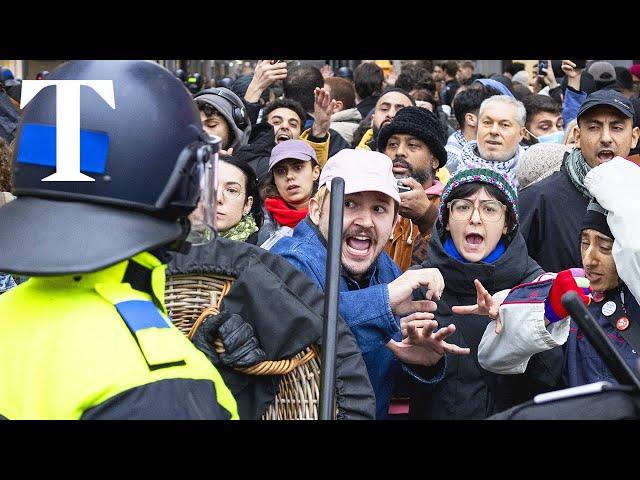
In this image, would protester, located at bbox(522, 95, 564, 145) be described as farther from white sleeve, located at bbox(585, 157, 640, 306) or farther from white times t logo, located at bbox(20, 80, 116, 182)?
white times t logo, located at bbox(20, 80, 116, 182)

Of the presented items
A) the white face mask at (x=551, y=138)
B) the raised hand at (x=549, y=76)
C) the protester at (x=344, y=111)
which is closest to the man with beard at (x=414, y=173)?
the white face mask at (x=551, y=138)

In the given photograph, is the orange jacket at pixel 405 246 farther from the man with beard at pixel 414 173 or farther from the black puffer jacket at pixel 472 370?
the black puffer jacket at pixel 472 370

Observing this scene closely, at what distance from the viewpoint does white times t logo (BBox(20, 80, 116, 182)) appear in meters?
2.03

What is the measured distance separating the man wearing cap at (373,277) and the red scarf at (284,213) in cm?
126

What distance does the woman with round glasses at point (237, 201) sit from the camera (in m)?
4.83

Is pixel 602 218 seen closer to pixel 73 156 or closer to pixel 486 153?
pixel 486 153

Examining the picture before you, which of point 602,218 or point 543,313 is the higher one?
point 602,218

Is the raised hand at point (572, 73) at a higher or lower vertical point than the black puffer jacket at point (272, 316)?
higher

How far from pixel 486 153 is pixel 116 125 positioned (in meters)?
4.22

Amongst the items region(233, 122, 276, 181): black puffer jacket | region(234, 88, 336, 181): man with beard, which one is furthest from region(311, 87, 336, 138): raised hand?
region(233, 122, 276, 181): black puffer jacket

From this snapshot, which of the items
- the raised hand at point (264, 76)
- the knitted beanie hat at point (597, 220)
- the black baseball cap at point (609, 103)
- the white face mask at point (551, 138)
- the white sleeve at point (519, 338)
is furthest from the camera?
the white face mask at point (551, 138)

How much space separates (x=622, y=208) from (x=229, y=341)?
161 centimetres
